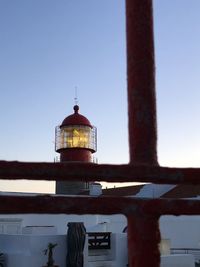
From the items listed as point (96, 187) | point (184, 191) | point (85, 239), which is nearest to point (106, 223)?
point (96, 187)

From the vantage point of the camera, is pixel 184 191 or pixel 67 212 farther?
pixel 184 191

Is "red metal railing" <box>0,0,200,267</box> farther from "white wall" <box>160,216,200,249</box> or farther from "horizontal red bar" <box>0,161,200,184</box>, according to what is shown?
"white wall" <box>160,216,200,249</box>

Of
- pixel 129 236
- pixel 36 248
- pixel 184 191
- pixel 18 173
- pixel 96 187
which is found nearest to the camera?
pixel 18 173

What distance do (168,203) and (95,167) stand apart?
0.25 m

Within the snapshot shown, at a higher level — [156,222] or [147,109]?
[147,109]

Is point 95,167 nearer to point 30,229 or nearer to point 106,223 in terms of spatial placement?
point 30,229

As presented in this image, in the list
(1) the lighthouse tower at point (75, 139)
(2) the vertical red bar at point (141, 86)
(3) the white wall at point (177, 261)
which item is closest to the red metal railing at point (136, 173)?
(2) the vertical red bar at point (141, 86)

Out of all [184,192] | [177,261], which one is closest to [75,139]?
[184,192]

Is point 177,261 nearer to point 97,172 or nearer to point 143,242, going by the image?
point 143,242

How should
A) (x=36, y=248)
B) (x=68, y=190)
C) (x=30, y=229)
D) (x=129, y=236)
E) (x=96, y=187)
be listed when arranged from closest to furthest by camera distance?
(x=129, y=236) < (x=36, y=248) < (x=30, y=229) < (x=96, y=187) < (x=68, y=190)

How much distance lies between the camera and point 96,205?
137cm

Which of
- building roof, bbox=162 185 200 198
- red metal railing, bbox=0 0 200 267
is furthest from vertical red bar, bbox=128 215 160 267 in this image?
building roof, bbox=162 185 200 198

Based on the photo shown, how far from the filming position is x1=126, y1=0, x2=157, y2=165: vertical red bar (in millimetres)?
1482

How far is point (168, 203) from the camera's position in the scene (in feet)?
4.64
